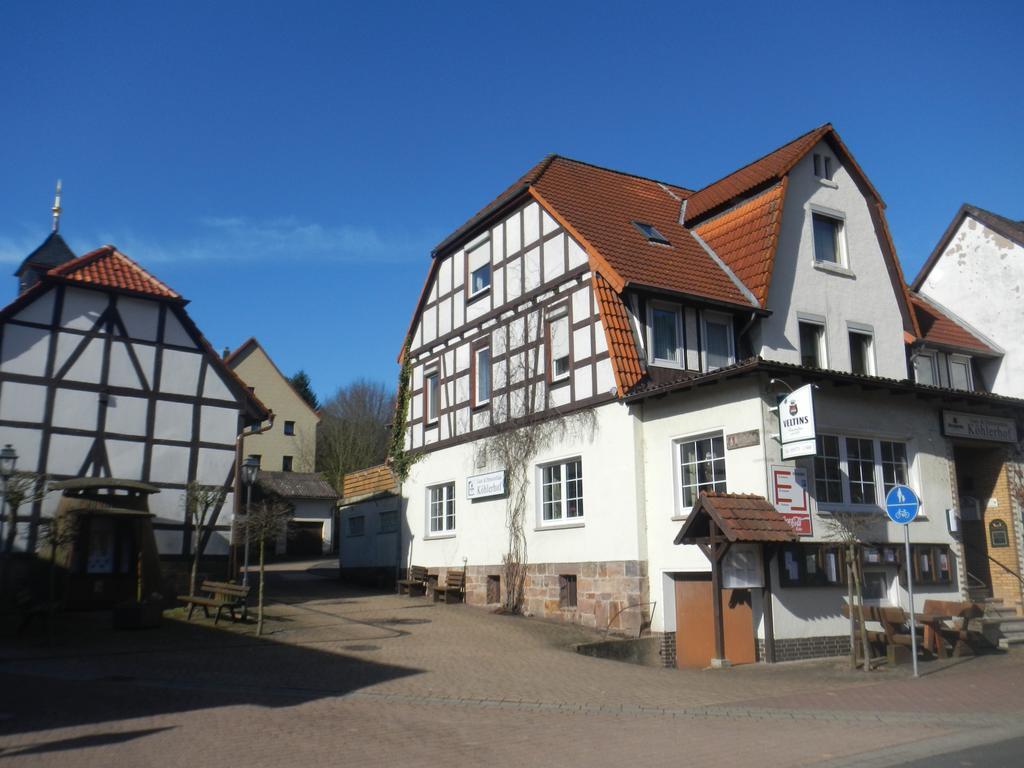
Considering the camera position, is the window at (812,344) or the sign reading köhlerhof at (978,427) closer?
the sign reading köhlerhof at (978,427)

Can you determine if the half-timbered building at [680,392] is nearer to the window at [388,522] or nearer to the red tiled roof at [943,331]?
the window at [388,522]

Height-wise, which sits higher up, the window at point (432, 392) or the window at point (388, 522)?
the window at point (432, 392)

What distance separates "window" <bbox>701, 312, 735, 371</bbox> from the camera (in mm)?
19922

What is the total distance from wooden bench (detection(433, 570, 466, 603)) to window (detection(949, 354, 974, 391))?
13.6 m

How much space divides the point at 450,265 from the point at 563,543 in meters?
9.59

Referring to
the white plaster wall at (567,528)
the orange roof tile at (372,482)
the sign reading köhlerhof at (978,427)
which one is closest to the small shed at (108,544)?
the white plaster wall at (567,528)

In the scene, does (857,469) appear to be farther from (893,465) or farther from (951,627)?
(951,627)

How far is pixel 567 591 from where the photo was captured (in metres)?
20.1

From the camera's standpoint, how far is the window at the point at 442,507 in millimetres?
25250

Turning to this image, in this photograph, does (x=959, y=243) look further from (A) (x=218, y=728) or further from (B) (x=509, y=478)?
(A) (x=218, y=728)

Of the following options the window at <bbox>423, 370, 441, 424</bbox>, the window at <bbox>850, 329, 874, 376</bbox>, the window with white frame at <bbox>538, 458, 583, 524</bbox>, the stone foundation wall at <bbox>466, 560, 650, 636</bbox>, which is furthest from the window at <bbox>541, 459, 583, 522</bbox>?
the window at <bbox>850, 329, 874, 376</bbox>

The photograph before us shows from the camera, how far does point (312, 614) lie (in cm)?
2038

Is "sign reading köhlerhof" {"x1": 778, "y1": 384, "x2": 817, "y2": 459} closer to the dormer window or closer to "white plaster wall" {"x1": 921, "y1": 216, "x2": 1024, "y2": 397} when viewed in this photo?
the dormer window

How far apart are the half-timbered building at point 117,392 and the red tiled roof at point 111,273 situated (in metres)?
0.03
